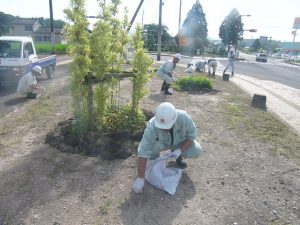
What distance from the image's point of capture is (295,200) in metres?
3.99

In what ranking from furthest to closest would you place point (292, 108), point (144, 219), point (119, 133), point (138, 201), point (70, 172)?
point (292, 108) → point (119, 133) → point (70, 172) → point (138, 201) → point (144, 219)

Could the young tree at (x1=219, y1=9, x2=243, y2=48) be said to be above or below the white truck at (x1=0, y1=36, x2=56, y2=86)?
above

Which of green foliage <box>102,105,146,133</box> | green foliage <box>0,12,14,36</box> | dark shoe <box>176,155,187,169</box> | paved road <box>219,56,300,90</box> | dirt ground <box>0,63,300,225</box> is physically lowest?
paved road <box>219,56,300,90</box>

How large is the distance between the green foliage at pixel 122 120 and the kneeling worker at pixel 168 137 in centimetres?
119

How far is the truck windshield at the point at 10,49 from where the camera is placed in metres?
11.2

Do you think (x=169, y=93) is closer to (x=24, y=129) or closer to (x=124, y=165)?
(x=24, y=129)

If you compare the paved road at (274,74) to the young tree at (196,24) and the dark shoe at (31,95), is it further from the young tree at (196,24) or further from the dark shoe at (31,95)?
the young tree at (196,24)

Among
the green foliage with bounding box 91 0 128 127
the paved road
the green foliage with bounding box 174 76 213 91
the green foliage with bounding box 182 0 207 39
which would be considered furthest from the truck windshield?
the green foliage with bounding box 182 0 207 39

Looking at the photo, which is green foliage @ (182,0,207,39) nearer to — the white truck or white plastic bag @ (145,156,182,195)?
the white truck

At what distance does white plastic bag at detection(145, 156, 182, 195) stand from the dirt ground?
0.09 metres

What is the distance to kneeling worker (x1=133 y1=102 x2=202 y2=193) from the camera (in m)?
3.76

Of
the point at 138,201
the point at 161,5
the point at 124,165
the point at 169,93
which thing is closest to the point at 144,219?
the point at 138,201

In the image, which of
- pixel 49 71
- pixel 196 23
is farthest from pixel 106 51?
pixel 196 23

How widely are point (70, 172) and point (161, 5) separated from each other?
20.3 meters
